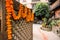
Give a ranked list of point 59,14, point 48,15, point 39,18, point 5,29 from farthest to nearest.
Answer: point 39,18 < point 48,15 < point 59,14 < point 5,29

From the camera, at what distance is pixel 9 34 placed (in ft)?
5.71

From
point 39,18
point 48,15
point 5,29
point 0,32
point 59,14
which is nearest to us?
point 0,32

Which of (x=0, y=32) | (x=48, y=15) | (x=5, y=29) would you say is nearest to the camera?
(x=0, y=32)

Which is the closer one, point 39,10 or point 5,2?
point 5,2

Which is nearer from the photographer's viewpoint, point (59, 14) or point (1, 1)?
point (1, 1)

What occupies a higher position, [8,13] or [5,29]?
[8,13]

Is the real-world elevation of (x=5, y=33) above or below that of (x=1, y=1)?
below

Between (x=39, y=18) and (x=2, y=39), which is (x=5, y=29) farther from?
(x=39, y=18)

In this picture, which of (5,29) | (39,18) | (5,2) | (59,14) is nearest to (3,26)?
(5,29)

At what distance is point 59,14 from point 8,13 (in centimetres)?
1201

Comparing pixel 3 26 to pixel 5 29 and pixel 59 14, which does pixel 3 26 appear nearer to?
pixel 5 29

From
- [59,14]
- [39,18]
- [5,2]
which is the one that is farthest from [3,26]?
[39,18]

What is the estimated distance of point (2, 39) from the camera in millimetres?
1613

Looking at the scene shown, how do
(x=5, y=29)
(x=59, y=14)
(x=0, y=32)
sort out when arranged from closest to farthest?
1. (x=0, y=32)
2. (x=5, y=29)
3. (x=59, y=14)
